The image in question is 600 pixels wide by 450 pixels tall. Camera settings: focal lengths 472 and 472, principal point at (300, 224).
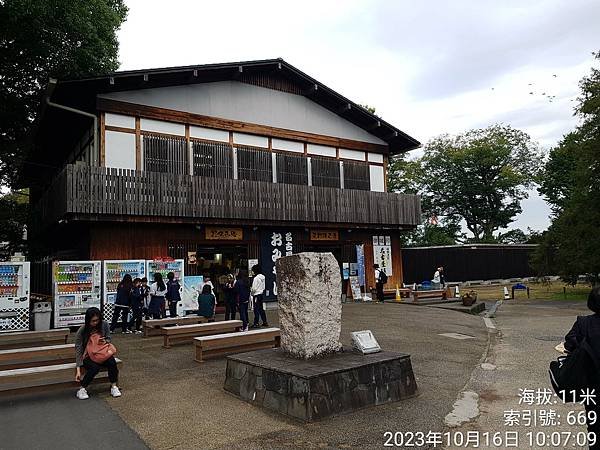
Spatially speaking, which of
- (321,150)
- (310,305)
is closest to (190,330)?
(310,305)

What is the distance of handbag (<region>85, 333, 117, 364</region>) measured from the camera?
678 cm

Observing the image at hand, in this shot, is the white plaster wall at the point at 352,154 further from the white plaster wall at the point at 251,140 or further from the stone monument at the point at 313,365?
the stone monument at the point at 313,365

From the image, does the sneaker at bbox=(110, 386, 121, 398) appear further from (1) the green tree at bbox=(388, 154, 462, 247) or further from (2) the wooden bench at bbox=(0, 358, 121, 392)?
(1) the green tree at bbox=(388, 154, 462, 247)

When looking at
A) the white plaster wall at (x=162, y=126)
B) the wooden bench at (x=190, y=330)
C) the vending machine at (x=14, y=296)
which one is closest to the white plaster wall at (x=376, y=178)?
the white plaster wall at (x=162, y=126)

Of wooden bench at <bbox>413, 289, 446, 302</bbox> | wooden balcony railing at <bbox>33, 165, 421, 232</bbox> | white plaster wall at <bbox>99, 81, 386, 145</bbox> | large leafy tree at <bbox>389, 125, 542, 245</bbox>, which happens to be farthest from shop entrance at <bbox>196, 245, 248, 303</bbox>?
large leafy tree at <bbox>389, 125, 542, 245</bbox>

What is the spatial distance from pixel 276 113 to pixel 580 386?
59.9 ft

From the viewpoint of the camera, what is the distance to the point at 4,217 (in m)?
18.7

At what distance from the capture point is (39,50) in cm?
1848

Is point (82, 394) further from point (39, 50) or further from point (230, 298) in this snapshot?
point (39, 50)

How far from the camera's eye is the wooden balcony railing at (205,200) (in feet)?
48.4

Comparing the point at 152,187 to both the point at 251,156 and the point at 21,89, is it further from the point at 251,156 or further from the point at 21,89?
the point at 21,89

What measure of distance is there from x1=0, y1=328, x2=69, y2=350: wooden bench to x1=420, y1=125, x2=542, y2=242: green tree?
139 feet

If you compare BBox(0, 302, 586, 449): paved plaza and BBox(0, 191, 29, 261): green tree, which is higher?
BBox(0, 191, 29, 261): green tree

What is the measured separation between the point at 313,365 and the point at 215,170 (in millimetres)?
12912
